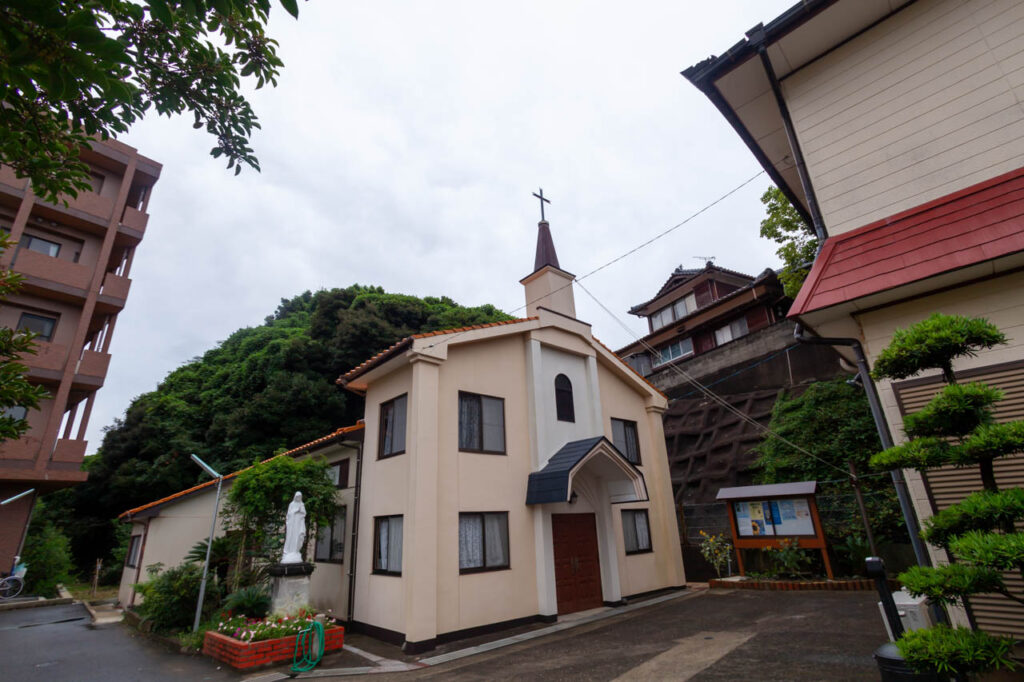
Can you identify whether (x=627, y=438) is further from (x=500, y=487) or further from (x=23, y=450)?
(x=23, y=450)

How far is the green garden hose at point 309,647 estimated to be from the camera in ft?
26.0

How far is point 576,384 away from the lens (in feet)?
42.8

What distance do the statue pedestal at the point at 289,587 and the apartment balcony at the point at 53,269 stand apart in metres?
15.7

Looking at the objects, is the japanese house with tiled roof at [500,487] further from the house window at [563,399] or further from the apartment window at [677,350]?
the apartment window at [677,350]

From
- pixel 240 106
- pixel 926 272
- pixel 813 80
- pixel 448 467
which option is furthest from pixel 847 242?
pixel 448 467

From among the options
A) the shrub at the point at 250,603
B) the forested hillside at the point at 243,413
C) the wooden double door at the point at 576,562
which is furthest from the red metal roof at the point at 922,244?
the forested hillside at the point at 243,413

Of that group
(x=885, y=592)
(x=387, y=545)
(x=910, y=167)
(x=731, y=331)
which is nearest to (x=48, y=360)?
(x=387, y=545)

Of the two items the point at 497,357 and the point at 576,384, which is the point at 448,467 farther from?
the point at 576,384

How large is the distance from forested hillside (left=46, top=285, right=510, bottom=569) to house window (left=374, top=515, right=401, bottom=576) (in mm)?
14362

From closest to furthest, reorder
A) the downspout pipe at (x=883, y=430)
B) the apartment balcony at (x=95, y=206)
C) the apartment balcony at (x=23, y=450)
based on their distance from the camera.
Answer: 1. the downspout pipe at (x=883, y=430)
2. the apartment balcony at (x=23, y=450)
3. the apartment balcony at (x=95, y=206)

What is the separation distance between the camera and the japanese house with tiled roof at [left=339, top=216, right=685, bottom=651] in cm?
928

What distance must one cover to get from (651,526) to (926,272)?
34.7ft

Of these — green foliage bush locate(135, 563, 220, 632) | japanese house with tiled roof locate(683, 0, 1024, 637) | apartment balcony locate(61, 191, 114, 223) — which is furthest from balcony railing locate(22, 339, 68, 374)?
japanese house with tiled roof locate(683, 0, 1024, 637)

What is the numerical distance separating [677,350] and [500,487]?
18.9 m
